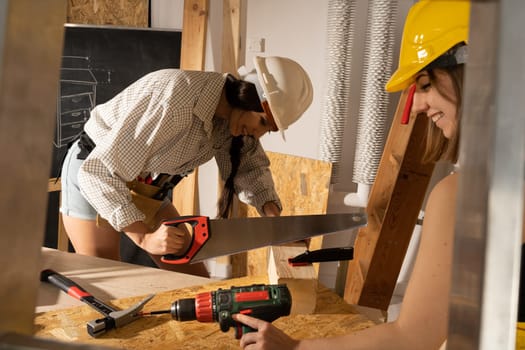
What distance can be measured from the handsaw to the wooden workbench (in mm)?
118

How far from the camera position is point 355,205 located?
4.14 m

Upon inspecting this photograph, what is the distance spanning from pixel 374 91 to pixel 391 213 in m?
1.01

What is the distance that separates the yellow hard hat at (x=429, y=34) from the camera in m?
1.39

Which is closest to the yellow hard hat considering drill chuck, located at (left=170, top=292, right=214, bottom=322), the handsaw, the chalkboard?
the handsaw

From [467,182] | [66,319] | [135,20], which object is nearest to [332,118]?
[135,20]

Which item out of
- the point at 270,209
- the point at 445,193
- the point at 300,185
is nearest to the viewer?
the point at 445,193

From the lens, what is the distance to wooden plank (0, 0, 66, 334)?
0.40 m

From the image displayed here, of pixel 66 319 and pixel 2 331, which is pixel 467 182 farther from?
pixel 66 319

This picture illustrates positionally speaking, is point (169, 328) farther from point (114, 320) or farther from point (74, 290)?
point (74, 290)

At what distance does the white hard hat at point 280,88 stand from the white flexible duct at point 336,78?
154 centimetres

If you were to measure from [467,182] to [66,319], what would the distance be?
151cm

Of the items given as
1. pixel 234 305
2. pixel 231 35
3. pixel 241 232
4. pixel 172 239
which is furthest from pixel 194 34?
pixel 234 305

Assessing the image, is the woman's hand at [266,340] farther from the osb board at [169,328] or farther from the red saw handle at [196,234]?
the red saw handle at [196,234]

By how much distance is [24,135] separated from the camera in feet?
1.35
